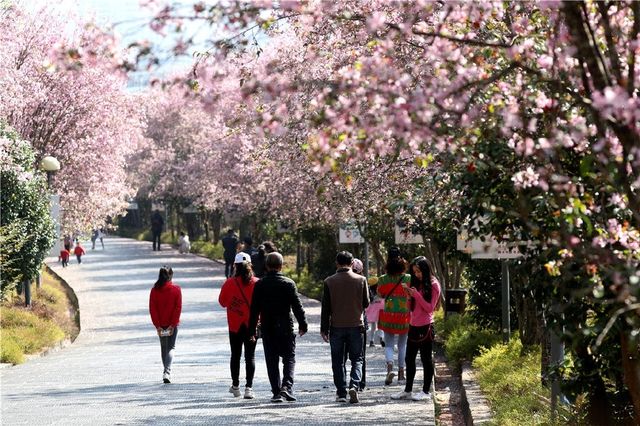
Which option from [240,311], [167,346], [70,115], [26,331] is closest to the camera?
[240,311]

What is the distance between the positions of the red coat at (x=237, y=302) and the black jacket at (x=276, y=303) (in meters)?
0.80

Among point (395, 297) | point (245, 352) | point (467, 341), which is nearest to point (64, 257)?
point (467, 341)

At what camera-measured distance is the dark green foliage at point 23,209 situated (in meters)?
29.5

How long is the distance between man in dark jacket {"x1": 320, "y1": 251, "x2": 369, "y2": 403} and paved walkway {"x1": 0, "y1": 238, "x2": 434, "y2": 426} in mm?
398

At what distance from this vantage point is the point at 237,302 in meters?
17.1

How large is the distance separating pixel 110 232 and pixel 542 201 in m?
115

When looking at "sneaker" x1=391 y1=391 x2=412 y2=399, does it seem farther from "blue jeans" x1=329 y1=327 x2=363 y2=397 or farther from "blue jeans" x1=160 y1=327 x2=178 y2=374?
"blue jeans" x1=160 y1=327 x2=178 y2=374

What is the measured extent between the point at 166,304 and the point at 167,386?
1.06 m

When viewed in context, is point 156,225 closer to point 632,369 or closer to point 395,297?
point 395,297

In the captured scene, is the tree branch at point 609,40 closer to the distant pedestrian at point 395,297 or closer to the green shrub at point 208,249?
the distant pedestrian at point 395,297

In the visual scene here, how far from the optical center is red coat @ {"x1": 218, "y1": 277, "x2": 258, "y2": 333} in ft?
55.9

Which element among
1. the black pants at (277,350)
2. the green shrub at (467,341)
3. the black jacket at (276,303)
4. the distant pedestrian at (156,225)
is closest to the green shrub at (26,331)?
the green shrub at (467,341)

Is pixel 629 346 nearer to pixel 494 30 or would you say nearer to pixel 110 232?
pixel 494 30

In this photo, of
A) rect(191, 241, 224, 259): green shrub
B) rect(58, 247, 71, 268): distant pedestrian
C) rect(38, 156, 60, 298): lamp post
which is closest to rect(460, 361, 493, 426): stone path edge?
rect(38, 156, 60, 298): lamp post
